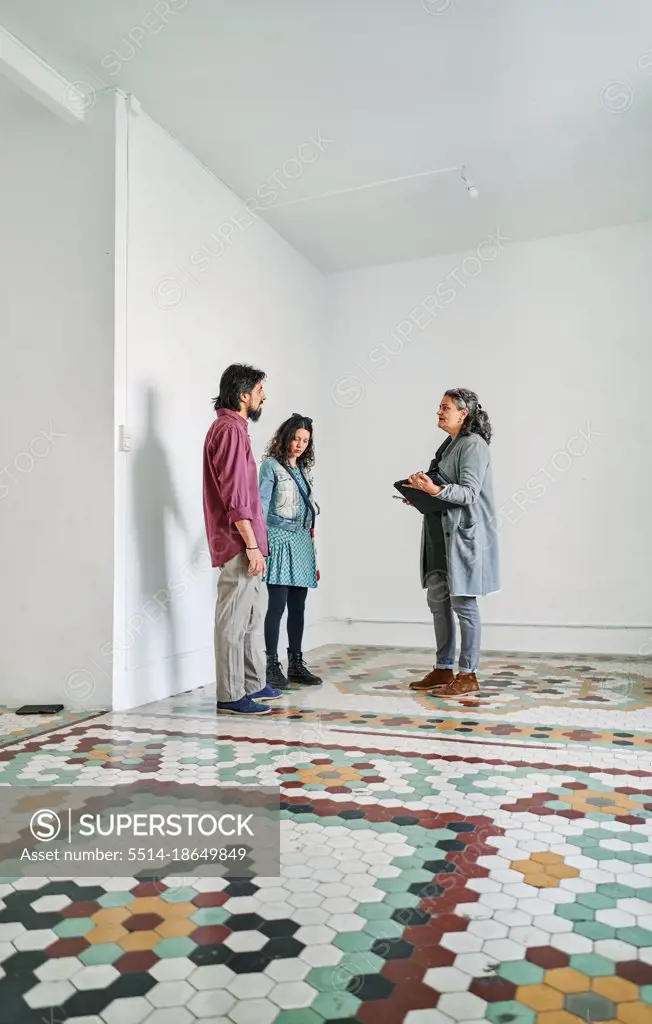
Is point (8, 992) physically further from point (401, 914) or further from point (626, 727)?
point (626, 727)

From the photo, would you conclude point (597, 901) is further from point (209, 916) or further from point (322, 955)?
point (209, 916)

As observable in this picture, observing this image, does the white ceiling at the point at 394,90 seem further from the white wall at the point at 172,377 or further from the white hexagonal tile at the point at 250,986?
the white hexagonal tile at the point at 250,986

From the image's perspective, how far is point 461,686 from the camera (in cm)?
377

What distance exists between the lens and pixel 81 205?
3.62 m

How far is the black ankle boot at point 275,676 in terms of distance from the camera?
3.97 meters

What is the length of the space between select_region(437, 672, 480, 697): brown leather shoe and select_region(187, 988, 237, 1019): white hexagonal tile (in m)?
2.60

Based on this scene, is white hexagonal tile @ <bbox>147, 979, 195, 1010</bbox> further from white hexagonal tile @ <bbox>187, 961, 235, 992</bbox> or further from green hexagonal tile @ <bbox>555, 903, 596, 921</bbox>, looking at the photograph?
green hexagonal tile @ <bbox>555, 903, 596, 921</bbox>

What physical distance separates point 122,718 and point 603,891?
7.11ft

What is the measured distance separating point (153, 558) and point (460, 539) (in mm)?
1428

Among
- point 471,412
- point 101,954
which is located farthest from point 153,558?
point 101,954

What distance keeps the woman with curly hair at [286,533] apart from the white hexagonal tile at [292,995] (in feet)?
8.83

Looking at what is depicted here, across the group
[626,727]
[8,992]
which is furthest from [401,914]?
[626,727]

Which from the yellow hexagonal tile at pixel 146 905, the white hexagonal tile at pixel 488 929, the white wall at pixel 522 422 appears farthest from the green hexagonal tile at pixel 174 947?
the white wall at pixel 522 422

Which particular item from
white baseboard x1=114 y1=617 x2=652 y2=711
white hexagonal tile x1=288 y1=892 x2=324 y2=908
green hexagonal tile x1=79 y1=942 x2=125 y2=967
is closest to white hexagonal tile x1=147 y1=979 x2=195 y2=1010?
green hexagonal tile x1=79 y1=942 x2=125 y2=967
